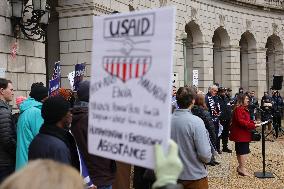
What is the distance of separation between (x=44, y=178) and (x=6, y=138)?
12.5 feet

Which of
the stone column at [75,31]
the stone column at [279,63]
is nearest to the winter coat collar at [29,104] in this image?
the stone column at [75,31]

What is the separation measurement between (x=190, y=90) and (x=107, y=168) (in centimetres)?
125

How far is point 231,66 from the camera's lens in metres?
26.2

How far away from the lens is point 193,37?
2378 centimetres

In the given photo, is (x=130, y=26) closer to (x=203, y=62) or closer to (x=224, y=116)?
(x=224, y=116)

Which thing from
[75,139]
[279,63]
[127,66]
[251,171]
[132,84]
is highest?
[279,63]

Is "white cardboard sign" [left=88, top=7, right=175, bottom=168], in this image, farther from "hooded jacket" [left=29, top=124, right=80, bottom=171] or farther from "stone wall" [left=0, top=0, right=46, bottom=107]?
"stone wall" [left=0, top=0, right=46, bottom=107]

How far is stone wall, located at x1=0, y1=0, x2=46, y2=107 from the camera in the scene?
29.6ft

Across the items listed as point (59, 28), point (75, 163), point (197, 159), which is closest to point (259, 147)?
point (59, 28)

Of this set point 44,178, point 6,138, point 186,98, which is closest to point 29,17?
point 6,138

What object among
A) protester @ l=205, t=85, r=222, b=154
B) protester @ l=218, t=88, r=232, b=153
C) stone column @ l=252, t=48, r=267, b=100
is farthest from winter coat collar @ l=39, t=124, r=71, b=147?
stone column @ l=252, t=48, r=267, b=100

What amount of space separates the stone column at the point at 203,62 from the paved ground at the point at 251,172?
10.3m

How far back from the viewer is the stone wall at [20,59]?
9016 mm

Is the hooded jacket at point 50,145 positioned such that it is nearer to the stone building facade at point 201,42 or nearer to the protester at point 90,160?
the protester at point 90,160
